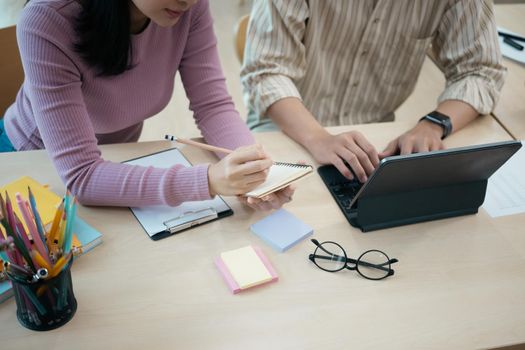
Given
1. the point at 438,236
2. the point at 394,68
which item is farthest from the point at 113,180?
the point at 394,68

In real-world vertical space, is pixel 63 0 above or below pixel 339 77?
above

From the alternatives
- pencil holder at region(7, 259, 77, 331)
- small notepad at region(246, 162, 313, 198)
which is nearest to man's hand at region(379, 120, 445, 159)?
small notepad at region(246, 162, 313, 198)

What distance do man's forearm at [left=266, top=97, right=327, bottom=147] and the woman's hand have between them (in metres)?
0.29

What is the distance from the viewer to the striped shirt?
146cm

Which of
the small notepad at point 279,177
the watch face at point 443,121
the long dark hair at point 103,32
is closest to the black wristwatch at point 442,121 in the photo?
the watch face at point 443,121

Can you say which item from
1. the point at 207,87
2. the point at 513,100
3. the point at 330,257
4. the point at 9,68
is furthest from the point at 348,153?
the point at 9,68

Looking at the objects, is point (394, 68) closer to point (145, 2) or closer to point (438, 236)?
point (438, 236)

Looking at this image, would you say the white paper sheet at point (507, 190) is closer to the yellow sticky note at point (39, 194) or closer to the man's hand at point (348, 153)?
the man's hand at point (348, 153)

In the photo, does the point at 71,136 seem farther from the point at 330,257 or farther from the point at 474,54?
the point at 474,54

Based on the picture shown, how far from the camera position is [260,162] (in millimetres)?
1030

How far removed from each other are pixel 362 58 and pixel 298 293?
3.00 ft

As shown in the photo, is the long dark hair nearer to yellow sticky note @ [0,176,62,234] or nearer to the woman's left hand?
yellow sticky note @ [0,176,62,234]

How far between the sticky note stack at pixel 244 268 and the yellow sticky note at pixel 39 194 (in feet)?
1.13

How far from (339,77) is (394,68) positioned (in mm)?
173
